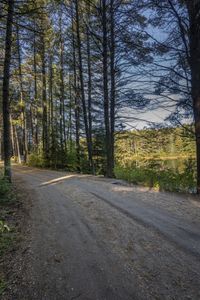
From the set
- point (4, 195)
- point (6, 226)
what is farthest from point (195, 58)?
point (6, 226)

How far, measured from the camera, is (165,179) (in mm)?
9422

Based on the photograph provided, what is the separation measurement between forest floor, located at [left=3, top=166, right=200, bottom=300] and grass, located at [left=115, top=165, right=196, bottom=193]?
2.22 metres

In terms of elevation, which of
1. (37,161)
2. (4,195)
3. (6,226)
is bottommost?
(6,226)

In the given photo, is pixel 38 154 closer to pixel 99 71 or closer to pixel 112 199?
pixel 99 71

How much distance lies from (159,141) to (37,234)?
8786mm

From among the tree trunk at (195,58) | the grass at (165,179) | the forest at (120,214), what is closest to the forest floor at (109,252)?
the forest at (120,214)

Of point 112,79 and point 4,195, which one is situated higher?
point 112,79

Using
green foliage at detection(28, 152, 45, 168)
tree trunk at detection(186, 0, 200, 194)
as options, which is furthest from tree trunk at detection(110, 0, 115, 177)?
green foliage at detection(28, 152, 45, 168)

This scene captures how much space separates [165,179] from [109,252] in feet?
20.5

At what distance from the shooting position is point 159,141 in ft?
39.5

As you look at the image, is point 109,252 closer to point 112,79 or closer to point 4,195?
point 4,195

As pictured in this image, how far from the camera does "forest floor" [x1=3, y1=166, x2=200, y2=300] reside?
278 cm

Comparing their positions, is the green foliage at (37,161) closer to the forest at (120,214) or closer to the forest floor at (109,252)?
the forest at (120,214)

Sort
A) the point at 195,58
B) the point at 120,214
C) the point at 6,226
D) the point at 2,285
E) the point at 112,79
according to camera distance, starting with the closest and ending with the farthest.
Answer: the point at 2,285 → the point at 6,226 → the point at 120,214 → the point at 195,58 → the point at 112,79
